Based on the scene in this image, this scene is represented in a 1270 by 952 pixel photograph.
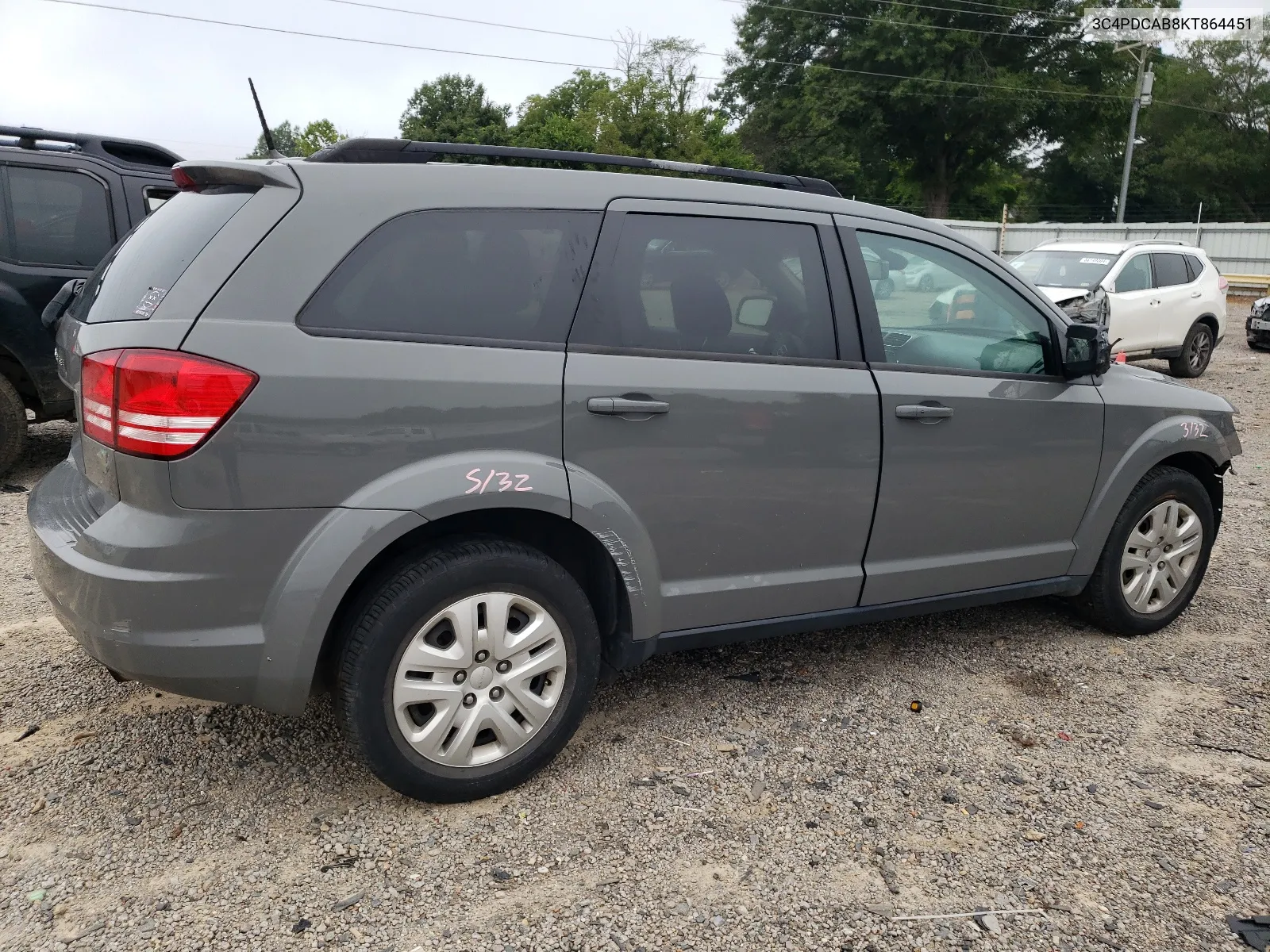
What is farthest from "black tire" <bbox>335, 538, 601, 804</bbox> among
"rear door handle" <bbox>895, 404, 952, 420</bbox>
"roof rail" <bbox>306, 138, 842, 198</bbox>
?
"rear door handle" <bbox>895, 404, 952, 420</bbox>

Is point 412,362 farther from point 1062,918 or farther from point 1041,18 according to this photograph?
point 1041,18

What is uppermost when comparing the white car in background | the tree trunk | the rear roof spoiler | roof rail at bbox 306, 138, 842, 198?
the tree trunk

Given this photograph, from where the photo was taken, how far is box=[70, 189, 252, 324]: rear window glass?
2.61 meters

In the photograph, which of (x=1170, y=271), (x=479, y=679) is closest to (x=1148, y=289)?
(x=1170, y=271)

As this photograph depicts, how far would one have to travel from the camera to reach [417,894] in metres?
2.53

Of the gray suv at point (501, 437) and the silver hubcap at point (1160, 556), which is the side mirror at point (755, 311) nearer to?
the gray suv at point (501, 437)

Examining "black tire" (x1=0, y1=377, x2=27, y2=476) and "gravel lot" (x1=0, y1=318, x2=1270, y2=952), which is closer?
"gravel lot" (x1=0, y1=318, x2=1270, y2=952)

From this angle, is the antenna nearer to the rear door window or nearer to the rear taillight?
the rear taillight

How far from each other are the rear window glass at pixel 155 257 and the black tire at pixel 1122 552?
355 cm

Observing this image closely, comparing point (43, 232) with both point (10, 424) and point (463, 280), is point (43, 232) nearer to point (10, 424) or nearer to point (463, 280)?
point (10, 424)

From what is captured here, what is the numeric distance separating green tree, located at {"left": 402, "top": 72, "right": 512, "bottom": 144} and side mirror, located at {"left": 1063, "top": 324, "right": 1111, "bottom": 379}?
215ft

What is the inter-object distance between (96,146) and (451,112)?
2731 inches

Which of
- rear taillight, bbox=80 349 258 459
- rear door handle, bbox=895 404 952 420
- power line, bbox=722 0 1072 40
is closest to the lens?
rear taillight, bbox=80 349 258 459

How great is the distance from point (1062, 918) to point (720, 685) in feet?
4.95
